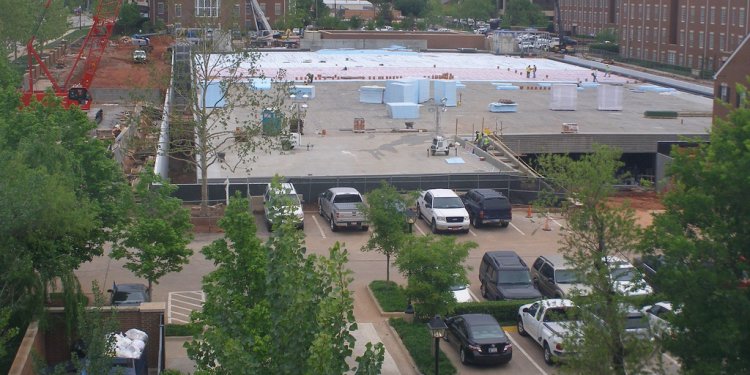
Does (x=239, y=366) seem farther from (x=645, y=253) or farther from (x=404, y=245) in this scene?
(x=404, y=245)

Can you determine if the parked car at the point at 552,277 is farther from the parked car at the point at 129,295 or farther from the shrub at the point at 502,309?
the parked car at the point at 129,295

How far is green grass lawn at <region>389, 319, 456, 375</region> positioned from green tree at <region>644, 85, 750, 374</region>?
5.33 meters

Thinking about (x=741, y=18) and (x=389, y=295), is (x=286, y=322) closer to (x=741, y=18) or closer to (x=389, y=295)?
(x=389, y=295)

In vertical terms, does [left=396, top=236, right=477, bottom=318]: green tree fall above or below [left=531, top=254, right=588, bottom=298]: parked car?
above

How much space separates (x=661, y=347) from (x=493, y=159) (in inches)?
948

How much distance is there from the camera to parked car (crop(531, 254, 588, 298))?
20.7 metres

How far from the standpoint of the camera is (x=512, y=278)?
21344 mm

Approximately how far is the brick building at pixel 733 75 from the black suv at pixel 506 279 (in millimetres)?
17433

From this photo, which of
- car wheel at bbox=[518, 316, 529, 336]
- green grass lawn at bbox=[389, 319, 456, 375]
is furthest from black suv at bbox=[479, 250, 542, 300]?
green grass lawn at bbox=[389, 319, 456, 375]

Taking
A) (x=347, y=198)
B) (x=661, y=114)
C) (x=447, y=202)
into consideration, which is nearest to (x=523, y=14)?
(x=661, y=114)

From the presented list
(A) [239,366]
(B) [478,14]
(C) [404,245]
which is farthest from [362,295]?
(B) [478,14]

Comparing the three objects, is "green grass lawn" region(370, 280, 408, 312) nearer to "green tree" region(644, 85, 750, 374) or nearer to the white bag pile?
the white bag pile

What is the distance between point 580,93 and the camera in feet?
192

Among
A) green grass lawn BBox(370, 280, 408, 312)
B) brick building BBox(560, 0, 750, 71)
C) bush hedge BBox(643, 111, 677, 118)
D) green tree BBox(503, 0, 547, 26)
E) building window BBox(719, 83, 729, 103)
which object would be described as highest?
green tree BBox(503, 0, 547, 26)
